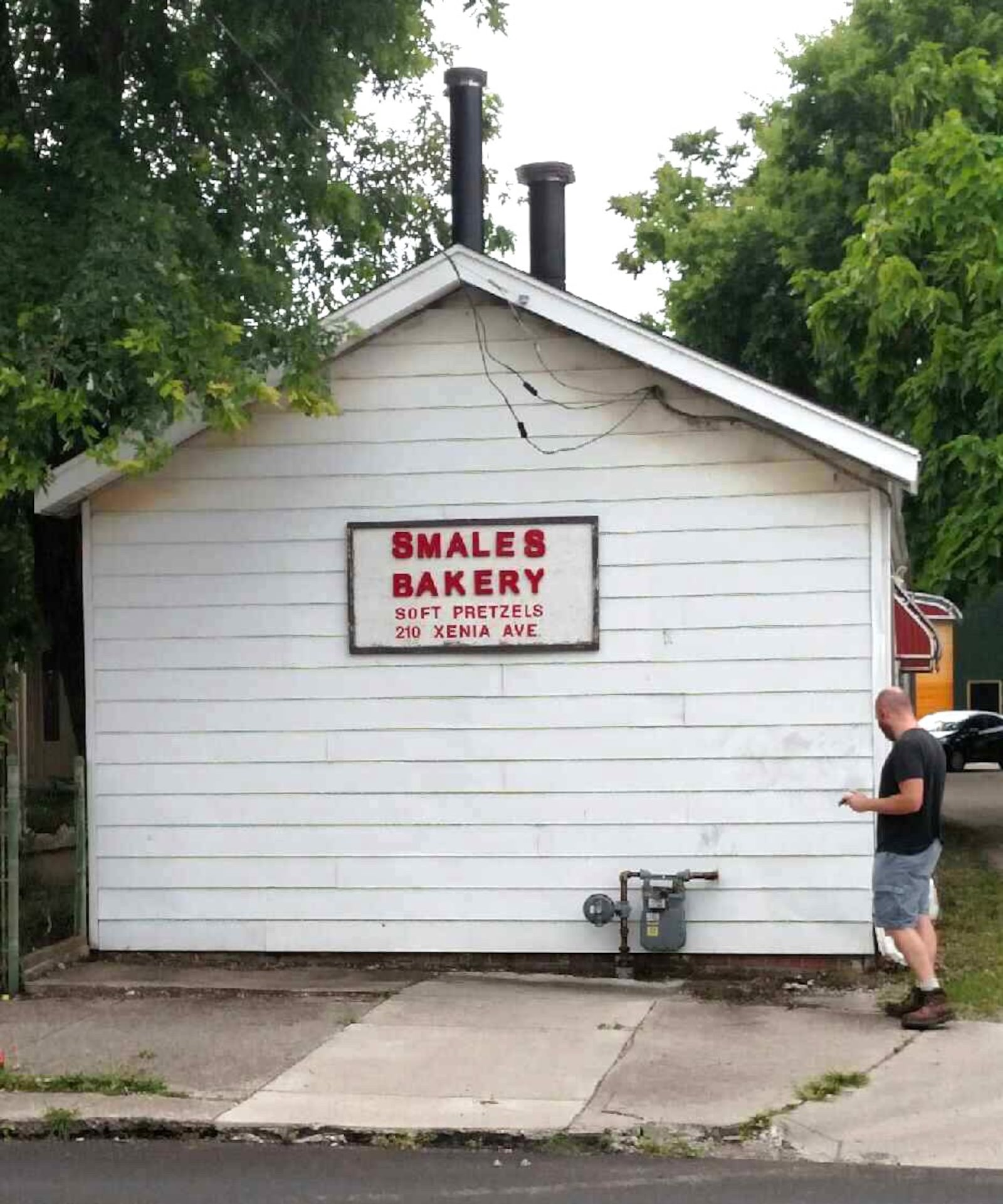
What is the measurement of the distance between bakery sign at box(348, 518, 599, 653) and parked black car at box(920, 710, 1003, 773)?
93.2 ft

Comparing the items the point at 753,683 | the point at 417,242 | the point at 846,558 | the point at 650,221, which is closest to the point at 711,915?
the point at 753,683

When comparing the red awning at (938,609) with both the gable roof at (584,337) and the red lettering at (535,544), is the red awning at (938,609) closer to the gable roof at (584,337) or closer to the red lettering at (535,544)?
the gable roof at (584,337)

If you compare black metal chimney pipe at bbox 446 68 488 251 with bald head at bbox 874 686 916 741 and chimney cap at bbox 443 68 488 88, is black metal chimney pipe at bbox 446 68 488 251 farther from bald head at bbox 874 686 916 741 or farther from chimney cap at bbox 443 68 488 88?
bald head at bbox 874 686 916 741

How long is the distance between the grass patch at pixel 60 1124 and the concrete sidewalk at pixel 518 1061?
0.28 feet

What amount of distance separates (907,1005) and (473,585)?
371 cm

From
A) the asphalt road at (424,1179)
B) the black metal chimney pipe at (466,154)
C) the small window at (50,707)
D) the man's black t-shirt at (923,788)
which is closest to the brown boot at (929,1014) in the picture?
the man's black t-shirt at (923,788)

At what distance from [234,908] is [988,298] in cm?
1103

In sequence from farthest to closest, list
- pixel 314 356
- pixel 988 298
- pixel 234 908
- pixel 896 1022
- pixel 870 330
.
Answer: pixel 870 330 < pixel 988 298 < pixel 234 908 < pixel 314 356 < pixel 896 1022

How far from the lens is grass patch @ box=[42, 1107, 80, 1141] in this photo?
7.62 metres

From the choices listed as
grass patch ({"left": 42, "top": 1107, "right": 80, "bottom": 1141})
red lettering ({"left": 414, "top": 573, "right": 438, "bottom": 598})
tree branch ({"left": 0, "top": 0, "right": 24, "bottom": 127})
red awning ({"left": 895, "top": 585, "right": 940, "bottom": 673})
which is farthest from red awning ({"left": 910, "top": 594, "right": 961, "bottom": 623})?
grass patch ({"left": 42, "top": 1107, "right": 80, "bottom": 1141})

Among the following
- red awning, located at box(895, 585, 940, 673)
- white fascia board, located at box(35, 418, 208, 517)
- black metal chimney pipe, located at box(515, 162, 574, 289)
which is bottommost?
red awning, located at box(895, 585, 940, 673)

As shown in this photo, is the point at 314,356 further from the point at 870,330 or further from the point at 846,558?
the point at 870,330

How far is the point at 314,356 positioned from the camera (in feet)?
35.7

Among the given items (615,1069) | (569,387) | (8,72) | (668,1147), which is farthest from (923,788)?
(8,72)
